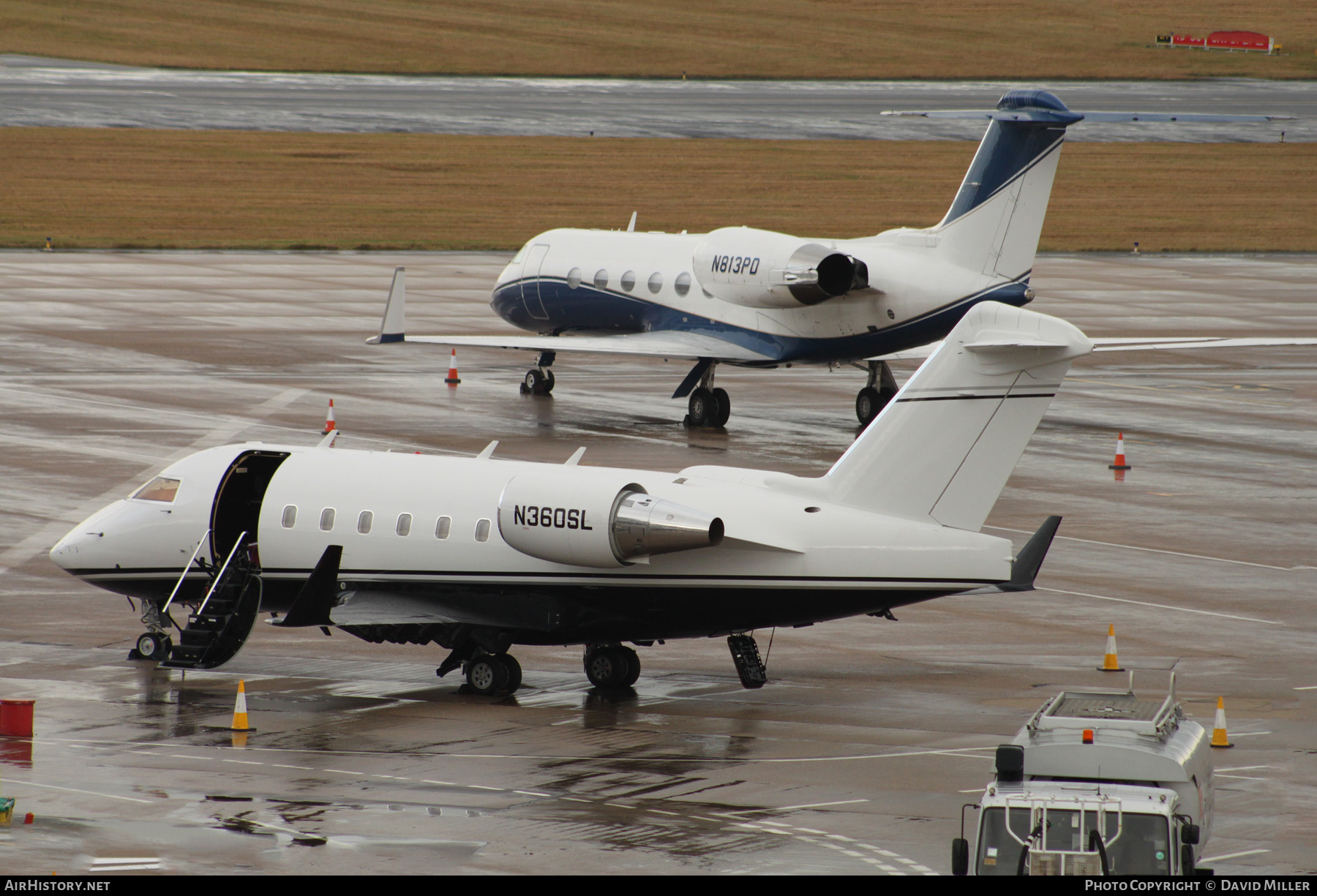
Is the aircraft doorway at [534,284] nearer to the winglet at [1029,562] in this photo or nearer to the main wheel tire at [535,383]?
the main wheel tire at [535,383]

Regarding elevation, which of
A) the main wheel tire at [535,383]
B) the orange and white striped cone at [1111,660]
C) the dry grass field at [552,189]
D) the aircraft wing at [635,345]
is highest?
the dry grass field at [552,189]

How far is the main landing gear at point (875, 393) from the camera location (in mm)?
44156

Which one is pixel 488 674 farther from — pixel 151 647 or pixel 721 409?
pixel 721 409

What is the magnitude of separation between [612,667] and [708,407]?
20707 mm

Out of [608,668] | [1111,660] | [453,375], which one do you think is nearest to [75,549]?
[608,668]

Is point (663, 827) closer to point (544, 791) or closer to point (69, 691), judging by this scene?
point (544, 791)

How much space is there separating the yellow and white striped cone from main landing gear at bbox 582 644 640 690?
14.0 feet

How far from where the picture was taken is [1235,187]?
318ft

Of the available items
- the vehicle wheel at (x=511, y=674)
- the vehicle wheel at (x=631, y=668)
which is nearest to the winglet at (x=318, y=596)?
the vehicle wheel at (x=511, y=674)

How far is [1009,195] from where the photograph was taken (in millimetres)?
41062

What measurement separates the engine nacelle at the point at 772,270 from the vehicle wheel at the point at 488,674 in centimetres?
1959

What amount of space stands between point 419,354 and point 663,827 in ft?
128
